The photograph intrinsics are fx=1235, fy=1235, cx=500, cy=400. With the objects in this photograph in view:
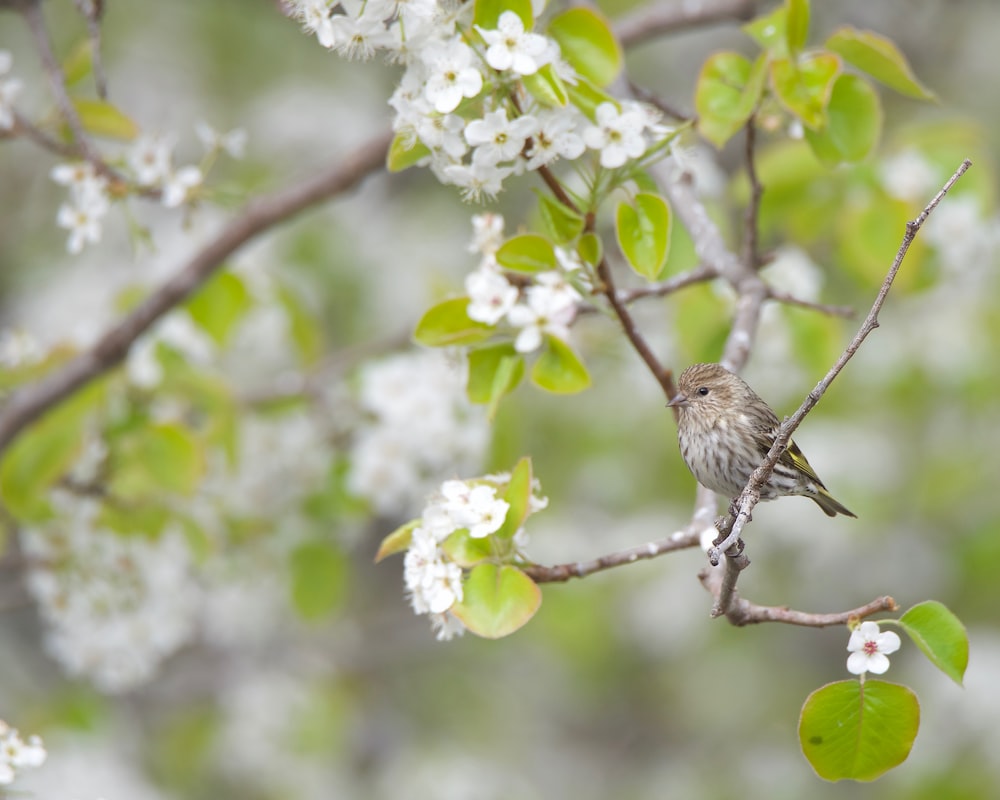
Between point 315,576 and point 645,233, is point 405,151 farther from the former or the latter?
point 315,576

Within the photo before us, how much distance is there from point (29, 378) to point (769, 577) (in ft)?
16.9

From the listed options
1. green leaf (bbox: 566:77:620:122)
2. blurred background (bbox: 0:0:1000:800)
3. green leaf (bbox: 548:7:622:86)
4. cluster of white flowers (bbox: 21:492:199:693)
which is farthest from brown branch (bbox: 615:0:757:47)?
cluster of white flowers (bbox: 21:492:199:693)

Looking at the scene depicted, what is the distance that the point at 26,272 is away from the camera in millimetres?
8203

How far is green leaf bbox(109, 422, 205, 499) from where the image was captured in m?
4.35

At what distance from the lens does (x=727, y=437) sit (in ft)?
9.92

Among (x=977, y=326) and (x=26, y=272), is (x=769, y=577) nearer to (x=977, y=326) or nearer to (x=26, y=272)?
(x=977, y=326)

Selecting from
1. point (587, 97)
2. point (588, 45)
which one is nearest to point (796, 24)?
point (588, 45)

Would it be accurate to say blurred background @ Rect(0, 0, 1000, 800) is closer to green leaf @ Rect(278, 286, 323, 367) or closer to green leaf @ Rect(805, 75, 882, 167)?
green leaf @ Rect(278, 286, 323, 367)

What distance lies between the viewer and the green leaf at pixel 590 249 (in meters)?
2.64

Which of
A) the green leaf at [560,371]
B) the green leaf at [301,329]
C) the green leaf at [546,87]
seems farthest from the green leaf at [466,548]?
the green leaf at [301,329]

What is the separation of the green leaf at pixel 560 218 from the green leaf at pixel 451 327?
1.08ft

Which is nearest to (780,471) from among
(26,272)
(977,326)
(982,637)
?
(977,326)

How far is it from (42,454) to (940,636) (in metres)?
3.07

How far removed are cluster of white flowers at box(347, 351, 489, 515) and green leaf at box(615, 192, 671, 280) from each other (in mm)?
2122
